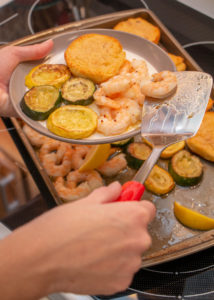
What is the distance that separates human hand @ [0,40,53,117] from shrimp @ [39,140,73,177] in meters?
0.30

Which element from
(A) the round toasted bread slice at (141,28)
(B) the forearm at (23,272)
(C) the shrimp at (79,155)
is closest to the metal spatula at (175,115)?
(C) the shrimp at (79,155)

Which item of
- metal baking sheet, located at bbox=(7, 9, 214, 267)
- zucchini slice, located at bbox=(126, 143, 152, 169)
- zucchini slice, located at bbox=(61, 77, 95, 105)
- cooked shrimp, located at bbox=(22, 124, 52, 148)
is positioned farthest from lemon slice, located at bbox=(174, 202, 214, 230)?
cooked shrimp, located at bbox=(22, 124, 52, 148)

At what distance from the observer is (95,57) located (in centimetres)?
165

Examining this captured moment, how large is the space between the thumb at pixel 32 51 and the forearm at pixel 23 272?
3.55 ft

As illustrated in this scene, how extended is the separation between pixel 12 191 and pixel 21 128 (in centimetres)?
40

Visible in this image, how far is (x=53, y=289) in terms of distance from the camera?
→ 868 mm

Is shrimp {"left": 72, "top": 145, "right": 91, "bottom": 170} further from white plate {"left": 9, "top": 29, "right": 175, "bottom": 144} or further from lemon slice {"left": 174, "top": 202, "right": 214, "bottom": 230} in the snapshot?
lemon slice {"left": 174, "top": 202, "right": 214, "bottom": 230}

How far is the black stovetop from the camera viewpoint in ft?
4.48

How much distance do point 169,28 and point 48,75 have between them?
130 centimetres

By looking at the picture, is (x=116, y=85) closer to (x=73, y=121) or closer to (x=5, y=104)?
(x=73, y=121)

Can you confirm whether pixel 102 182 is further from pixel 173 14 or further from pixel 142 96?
pixel 173 14

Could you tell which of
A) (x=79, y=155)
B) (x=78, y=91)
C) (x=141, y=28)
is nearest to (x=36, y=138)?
(x=79, y=155)

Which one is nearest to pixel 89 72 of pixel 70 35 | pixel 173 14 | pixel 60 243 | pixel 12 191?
pixel 70 35

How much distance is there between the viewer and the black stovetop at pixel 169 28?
1.37 metres
